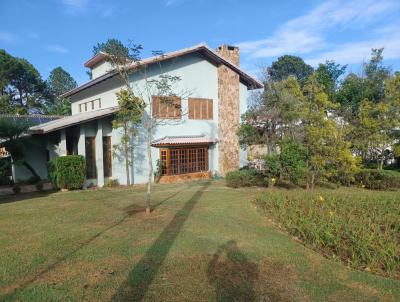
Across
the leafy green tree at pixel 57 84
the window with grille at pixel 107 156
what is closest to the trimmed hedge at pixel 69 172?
the window with grille at pixel 107 156

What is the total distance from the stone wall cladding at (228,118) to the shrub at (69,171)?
9392 mm

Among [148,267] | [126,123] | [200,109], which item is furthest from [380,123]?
[148,267]

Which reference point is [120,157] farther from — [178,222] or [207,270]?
[207,270]

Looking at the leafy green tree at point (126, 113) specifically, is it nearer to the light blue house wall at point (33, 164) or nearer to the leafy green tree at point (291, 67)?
the light blue house wall at point (33, 164)

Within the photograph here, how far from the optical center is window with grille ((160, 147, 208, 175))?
63.3ft

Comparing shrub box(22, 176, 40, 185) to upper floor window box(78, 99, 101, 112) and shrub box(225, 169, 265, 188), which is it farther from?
shrub box(225, 169, 265, 188)

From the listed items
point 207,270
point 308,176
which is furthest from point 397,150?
point 207,270

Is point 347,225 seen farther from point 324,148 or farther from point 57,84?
point 57,84

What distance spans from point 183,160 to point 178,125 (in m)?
2.14

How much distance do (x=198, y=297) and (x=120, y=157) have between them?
1396 centimetres

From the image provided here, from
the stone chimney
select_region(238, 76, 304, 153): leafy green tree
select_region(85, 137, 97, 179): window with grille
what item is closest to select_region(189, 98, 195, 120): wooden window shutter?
select_region(238, 76, 304, 153): leafy green tree

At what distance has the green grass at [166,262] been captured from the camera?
489 centimetres

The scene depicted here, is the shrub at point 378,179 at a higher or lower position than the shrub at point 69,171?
lower

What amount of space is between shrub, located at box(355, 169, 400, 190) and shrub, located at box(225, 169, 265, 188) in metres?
6.06
